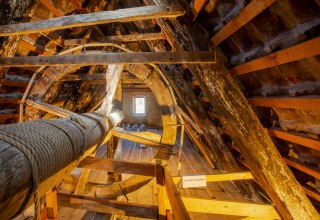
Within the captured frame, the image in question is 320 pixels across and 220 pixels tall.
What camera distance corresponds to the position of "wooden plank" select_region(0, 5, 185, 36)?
1828 millimetres

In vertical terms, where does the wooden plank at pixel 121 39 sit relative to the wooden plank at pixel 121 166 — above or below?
above

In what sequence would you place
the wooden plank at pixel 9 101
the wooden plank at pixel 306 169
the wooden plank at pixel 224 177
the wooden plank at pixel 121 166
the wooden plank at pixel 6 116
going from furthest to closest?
the wooden plank at pixel 6 116, the wooden plank at pixel 9 101, the wooden plank at pixel 224 177, the wooden plank at pixel 121 166, the wooden plank at pixel 306 169

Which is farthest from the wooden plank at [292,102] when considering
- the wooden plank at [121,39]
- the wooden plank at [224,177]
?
the wooden plank at [121,39]

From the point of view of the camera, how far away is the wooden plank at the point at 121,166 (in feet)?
7.88

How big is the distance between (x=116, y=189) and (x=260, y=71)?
3.48 m

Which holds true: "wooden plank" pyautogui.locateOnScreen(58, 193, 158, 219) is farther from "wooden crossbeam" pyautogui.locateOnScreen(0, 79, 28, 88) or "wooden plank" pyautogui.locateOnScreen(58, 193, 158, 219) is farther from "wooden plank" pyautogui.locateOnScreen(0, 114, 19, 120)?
"wooden plank" pyautogui.locateOnScreen(0, 114, 19, 120)

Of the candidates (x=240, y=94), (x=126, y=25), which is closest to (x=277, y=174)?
(x=240, y=94)

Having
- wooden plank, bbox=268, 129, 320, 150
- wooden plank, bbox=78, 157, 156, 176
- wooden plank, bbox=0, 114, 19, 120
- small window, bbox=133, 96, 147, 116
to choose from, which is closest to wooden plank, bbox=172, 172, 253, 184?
wooden plank, bbox=78, 157, 156, 176

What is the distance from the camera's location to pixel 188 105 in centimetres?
414

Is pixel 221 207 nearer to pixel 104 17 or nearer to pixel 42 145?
pixel 42 145

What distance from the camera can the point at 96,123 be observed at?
7.76ft

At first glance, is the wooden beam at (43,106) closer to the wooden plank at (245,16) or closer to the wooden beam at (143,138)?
the wooden beam at (143,138)

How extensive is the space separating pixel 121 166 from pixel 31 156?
1487mm

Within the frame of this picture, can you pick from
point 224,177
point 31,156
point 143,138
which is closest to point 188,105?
point 143,138
